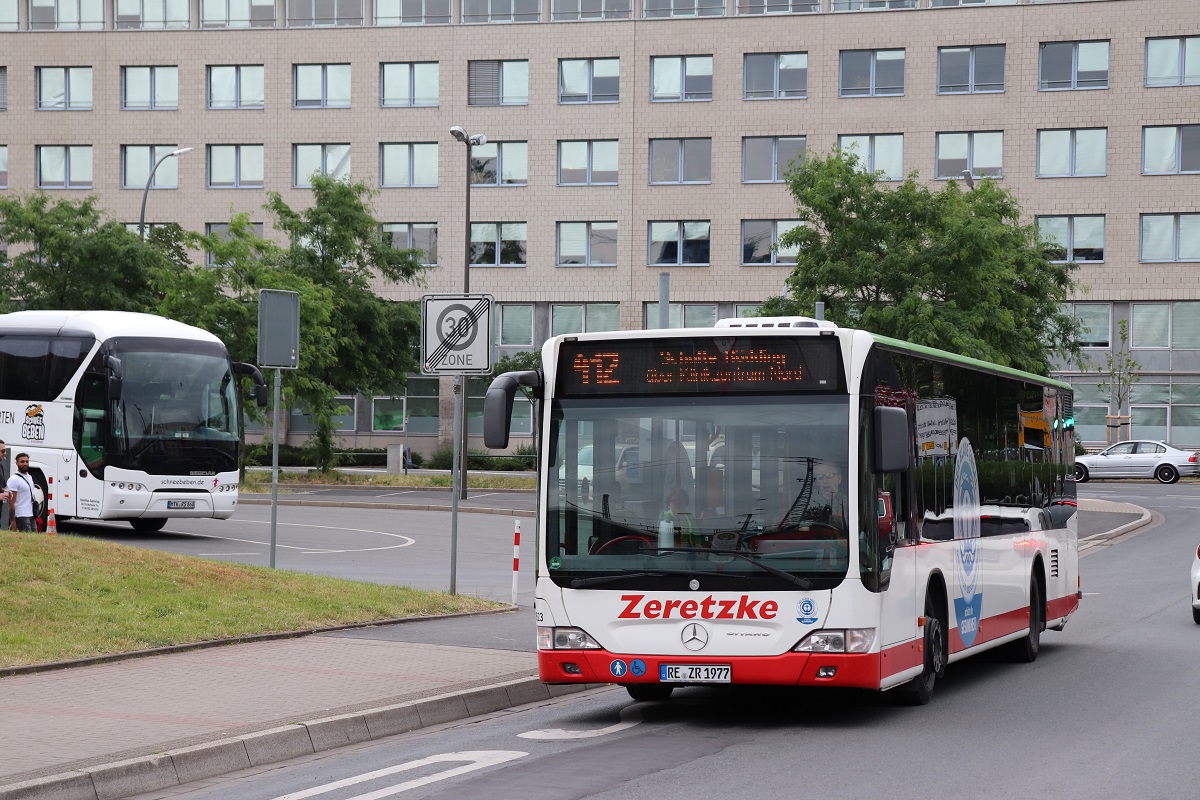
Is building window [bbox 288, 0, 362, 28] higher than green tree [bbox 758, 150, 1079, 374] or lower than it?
higher

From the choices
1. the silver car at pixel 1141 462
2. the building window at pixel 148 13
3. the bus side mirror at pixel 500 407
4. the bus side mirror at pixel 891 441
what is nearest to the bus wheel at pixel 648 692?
the bus side mirror at pixel 500 407

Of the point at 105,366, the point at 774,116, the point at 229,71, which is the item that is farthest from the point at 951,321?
the point at 229,71

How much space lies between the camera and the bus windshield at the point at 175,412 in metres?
27.1

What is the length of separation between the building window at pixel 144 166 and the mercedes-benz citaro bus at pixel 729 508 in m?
59.5

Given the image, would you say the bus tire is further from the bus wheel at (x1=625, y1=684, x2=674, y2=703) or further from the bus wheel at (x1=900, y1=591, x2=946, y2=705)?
the bus wheel at (x1=625, y1=684, x2=674, y2=703)

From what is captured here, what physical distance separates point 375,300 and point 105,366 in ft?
92.5

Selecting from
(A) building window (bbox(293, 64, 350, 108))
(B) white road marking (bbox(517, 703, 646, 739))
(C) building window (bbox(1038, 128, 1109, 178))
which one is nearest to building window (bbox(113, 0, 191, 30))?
(A) building window (bbox(293, 64, 350, 108))

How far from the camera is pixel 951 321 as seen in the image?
129 ft

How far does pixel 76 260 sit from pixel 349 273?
9.13m

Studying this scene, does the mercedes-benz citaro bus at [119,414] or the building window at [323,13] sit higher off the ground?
the building window at [323,13]

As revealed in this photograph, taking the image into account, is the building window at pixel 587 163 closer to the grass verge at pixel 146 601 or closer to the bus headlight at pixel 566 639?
the grass verge at pixel 146 601

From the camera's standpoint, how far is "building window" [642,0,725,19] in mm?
64312

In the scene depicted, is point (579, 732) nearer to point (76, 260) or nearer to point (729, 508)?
point (729, 508)

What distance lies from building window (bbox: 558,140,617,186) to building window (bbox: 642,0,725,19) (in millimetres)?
5575
